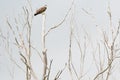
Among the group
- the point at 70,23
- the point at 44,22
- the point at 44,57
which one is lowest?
the point at 70,23

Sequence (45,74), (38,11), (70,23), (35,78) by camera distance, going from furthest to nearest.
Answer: (70,23)
(38,11)
(35,78)
(45,74)

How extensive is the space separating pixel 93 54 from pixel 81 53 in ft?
1.90

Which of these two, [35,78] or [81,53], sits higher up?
[35,78]

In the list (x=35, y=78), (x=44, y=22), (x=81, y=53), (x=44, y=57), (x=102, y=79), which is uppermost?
(x=44, y=22)

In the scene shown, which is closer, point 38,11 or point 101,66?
point 38,11

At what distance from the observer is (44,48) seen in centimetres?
196

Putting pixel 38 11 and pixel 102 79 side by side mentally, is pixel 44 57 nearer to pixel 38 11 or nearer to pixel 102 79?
pixel 38 11

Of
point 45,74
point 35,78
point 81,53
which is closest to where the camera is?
point 45,74

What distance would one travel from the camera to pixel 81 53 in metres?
4.67

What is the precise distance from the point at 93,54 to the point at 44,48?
10.9 ft

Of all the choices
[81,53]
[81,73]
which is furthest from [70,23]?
[81,73]

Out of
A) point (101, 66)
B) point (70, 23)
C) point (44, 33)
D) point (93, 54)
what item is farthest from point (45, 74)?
point (93, 54)

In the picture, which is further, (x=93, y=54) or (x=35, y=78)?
(x=93, y=54)

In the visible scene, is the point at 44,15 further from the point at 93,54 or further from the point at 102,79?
the point at 93,54
